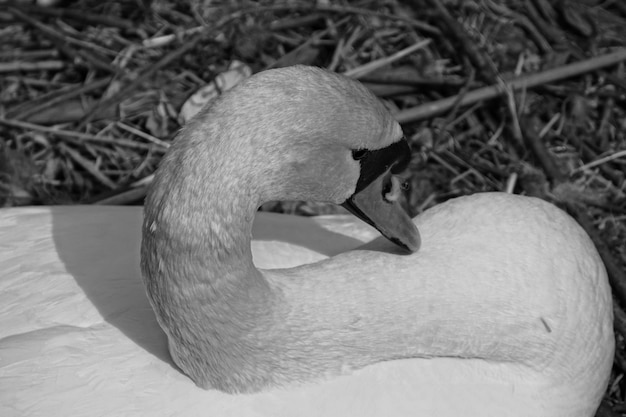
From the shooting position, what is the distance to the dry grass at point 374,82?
114 inches

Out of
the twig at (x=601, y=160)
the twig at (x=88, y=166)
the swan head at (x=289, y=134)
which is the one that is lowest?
the twig at (x=88, y=166)

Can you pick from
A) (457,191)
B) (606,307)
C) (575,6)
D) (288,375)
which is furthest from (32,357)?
(575,6)

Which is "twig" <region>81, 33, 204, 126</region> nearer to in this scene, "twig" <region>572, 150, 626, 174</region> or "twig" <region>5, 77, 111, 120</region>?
"twig" <region>5, 77, 111, 120</region>

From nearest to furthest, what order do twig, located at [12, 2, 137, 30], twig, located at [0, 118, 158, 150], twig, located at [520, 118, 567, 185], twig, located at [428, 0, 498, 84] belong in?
twig, located at [520, 118, 567, 185] < twig, located at [0, 118, 158, 150] < twig, located at [428, 0, 498, 84] < twig, located at [12, 2, 137, 30]

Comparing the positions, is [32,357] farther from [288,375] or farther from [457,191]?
[457,191]

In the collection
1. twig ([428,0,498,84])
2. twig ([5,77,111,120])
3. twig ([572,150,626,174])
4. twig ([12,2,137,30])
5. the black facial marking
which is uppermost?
the black facial marking

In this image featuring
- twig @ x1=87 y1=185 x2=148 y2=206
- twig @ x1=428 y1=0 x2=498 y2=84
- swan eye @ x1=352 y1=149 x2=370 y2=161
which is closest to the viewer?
swan eye @ x1=352 y1=149 x2=370 y2=161

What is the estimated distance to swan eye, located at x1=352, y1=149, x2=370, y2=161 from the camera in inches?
63.0

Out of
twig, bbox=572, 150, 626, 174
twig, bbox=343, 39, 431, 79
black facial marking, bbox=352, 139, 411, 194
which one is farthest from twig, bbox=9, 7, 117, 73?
black facial marking, bbox=352, 139, 411, 194

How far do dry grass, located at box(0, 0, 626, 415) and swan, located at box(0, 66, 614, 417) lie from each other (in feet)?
2.64

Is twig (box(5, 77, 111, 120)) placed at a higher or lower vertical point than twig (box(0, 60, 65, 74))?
lower

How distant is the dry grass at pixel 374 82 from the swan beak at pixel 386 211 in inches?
40.9

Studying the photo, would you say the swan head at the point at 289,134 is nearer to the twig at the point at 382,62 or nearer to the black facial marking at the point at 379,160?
the black facial marking at the point at 379,160

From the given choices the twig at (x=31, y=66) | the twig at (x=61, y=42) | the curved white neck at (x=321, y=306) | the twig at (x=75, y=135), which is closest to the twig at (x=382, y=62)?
the twig at (x=75, y=135)
